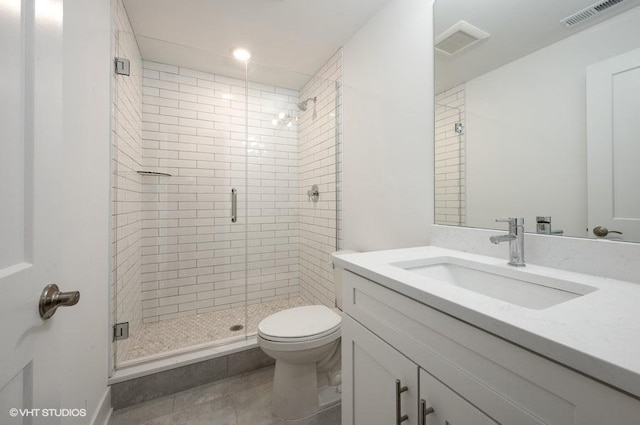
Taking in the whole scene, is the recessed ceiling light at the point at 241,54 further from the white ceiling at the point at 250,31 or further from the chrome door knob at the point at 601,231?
the chrome door knob at the point at 601,231

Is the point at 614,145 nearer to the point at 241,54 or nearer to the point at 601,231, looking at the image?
the point at 601,231

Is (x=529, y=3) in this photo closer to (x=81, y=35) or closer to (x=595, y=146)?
(x=595, y=146)

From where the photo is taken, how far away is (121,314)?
5.55 ft

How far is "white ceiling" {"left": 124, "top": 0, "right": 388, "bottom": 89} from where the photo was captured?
172cm

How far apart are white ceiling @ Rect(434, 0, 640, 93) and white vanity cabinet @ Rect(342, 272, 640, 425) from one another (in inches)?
43.2

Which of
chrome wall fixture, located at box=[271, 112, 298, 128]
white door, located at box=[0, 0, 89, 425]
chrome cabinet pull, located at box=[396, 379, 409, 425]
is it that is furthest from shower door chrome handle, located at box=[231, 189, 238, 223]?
chrome cabinet pull, located at box=[396, 379, 409, 425]

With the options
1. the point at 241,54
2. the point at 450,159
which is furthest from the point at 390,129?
the point at 241,54

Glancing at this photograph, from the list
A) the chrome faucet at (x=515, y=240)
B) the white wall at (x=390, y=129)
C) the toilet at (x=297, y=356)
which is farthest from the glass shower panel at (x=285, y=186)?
the chrome faucet at (x=515, y=240)

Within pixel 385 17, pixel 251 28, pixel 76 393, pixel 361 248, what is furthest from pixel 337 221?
pixel 76 393

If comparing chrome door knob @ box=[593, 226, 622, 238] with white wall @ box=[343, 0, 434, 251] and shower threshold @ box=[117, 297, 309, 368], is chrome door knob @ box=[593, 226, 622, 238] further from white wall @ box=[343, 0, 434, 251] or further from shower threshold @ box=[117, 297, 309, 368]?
shower threshold @ box=[117, 297, 309, 368]

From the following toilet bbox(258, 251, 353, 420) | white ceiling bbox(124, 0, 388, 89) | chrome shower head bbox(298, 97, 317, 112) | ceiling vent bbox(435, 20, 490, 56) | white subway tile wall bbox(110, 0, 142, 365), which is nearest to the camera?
ceiling vent bbox(435, 20, 490, 56)

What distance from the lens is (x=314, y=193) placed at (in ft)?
8.20

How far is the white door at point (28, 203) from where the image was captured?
0.46m

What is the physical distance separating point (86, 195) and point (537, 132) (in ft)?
6.33
